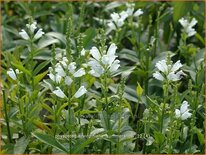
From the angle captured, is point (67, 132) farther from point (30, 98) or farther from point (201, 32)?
point (201, 32)

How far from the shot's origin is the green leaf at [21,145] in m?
2.06

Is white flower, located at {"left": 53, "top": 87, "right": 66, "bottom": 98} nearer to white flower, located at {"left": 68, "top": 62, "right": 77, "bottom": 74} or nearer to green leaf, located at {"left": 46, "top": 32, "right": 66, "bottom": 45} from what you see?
white flower, located at {"left": 68, "top": 62, "right": 77, "bottom": 74}

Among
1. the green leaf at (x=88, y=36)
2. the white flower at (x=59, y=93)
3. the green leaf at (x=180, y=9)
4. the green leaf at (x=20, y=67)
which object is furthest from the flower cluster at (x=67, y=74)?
the green leaf at (x=180, y=9)

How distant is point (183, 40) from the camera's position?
2893 mm

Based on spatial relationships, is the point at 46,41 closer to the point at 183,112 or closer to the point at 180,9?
the point at 180,9

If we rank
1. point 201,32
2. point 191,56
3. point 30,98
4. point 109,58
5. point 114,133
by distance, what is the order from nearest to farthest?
point 109,58 → point 114,133 → point 30,98 → point 191,56 → point 201,32

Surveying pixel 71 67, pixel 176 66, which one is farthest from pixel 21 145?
pixel 176 66

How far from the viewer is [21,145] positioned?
2.10 m

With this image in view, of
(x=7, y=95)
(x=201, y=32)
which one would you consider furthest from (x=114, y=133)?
(x=201, y=32)

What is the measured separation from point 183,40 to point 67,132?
1.13 m

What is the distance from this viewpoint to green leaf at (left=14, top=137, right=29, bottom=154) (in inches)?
81.2

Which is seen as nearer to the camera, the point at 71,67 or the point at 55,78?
the point at 71,67

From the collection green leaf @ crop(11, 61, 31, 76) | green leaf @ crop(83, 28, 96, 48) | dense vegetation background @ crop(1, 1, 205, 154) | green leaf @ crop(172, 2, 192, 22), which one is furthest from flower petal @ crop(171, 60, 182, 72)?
green leaf @ crop(172, 2, 192, 22)

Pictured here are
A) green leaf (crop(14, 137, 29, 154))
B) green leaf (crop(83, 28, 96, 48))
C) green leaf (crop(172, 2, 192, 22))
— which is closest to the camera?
green leaf (crop(14, 137, 29, 154))
